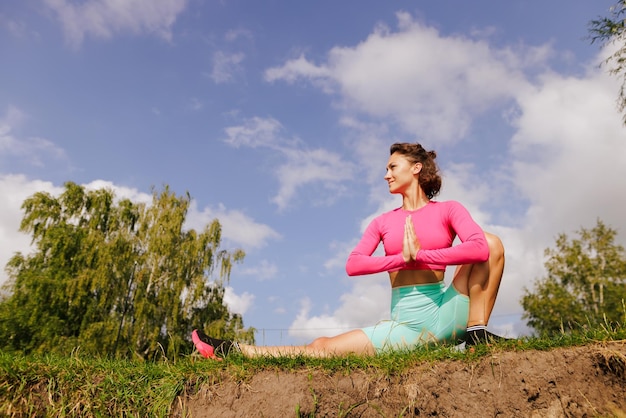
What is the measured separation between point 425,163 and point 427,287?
4.35ft

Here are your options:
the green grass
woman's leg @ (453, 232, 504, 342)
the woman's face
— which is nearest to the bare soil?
the green grass

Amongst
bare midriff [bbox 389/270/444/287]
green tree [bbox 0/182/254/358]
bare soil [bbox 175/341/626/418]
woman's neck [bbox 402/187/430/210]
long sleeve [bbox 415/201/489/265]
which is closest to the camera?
bare soil [bbox 175/341/626/418]

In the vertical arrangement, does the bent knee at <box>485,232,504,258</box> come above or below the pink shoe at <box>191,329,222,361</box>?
above

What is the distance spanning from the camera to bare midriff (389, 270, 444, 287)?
4.34 metres

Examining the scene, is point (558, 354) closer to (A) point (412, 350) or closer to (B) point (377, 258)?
(A) point (412, 350)

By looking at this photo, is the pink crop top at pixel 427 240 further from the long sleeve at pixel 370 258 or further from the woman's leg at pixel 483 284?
the woman's leg at pixel 483 284

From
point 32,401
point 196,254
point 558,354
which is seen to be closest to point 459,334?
point 558,354

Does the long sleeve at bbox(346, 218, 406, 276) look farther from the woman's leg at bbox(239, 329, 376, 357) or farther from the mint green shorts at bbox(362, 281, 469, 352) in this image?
the woman's leg at bbox(239, 329, 376, 357)

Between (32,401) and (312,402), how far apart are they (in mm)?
2069

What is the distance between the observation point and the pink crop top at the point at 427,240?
4016 millimetres

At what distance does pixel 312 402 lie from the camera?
10.9ft

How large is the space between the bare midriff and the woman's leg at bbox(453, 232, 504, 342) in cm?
21

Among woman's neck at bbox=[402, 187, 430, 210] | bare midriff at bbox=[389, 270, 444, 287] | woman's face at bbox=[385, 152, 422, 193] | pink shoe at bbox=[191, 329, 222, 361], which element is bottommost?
pink shoe at bbox=[191, 329, 222, 361]

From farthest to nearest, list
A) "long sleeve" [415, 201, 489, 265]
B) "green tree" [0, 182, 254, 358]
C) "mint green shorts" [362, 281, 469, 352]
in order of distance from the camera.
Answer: "green tree" [0, 182, 254, 358] → "mint green shorts" [362, 281, 469, 352] → "long sleeve" [415, 201, 489, 265]
